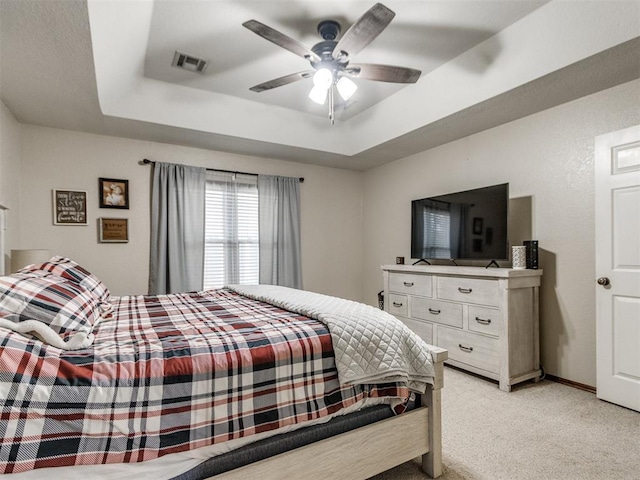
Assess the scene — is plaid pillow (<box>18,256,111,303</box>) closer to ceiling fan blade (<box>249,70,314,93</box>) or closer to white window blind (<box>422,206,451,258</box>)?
ceiling fan blade (<box>249,70,314,93</box>)

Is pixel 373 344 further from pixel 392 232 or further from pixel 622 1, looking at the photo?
pixel 392 232

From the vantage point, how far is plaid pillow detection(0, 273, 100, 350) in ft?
4.05

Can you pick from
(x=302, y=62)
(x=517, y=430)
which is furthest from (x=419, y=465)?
(x=302, y=62)

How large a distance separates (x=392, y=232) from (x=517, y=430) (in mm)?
2892

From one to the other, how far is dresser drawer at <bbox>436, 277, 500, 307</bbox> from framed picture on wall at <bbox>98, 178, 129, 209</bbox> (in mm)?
3324

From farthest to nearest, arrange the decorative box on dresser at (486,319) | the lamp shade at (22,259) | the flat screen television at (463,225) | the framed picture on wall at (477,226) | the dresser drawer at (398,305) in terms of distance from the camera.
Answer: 1. the dresser drawer at (398,305)
2. the framed picture on wall at (477,226)
3. the flat screen television at (463,225)
4. the decorative box on dresser at (486,319)
5. the lamp shade at (22,259)

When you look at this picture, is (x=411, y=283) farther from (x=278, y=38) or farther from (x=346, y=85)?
(x=278, y=38)

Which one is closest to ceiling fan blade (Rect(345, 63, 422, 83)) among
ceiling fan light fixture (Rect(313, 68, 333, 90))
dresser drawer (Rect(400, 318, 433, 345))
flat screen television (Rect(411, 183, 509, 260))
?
ceiling fan light fixture (Rect(313, 68, 333, 90))

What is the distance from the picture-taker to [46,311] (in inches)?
55.9

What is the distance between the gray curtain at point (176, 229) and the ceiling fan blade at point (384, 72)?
7.51 ft

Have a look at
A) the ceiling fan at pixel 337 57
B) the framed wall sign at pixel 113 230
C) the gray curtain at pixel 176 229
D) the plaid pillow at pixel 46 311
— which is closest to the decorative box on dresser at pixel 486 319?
the ceiling fan at pixel 337 57

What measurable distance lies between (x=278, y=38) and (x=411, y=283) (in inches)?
102

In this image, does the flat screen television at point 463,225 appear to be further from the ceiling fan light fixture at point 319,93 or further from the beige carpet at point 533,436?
the ceiling fan light fixture at point 319,93

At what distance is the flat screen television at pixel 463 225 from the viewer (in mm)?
3062
